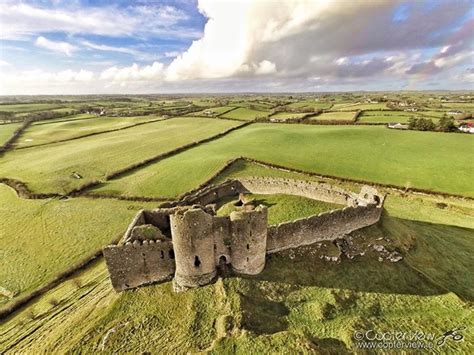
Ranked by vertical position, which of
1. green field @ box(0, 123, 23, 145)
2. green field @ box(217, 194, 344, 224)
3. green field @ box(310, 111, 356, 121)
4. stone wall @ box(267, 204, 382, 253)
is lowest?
green field @ box(0, 123, 23, 145)

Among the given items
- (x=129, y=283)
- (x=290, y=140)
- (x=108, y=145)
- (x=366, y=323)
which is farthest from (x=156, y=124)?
(x=366, y=323)

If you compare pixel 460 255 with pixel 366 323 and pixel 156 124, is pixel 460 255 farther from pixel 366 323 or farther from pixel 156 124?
pixel 156 124

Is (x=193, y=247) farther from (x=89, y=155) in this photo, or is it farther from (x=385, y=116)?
(x=385, y=116)

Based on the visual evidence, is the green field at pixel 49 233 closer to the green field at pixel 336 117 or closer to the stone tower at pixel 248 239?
the stone tower at pixel 248 239

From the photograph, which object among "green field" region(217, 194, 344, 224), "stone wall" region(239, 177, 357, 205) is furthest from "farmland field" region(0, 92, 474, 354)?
"stone wall" region(239, 177, 357, 205)

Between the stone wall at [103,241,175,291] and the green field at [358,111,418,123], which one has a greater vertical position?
the stone wall at [103,241,175,291]

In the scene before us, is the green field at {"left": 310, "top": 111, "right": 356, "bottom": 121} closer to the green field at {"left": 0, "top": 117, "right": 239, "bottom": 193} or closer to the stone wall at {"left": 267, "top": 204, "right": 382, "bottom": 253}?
the green field at {"left": 0, "top": 117, "right": 239, "bottom": 193}

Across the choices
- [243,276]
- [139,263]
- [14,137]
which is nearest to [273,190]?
[243,276]
